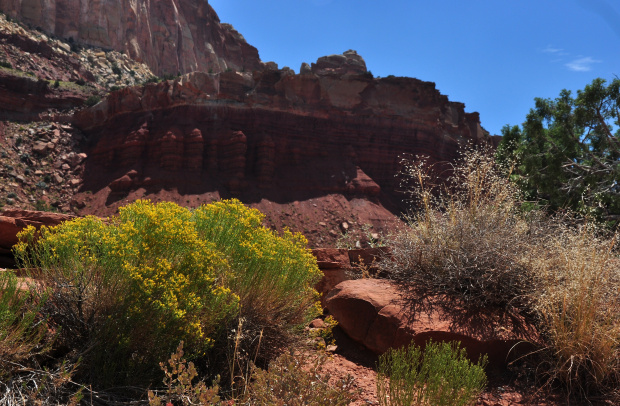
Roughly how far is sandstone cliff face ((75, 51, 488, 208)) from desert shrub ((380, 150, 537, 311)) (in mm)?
28761

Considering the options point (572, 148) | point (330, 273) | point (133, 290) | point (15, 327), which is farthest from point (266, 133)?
point (15, 327)

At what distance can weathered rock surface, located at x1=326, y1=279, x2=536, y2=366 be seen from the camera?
3.79 m

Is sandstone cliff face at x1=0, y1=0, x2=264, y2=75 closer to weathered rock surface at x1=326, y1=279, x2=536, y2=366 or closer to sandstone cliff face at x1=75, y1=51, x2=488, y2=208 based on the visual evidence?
sandstone cliff face at x1=75, y1=51, x2=488, y2=208

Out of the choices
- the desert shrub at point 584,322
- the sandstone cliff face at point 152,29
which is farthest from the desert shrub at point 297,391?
the sandstone cliff face at point 152,29

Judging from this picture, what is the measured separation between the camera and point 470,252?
437cm

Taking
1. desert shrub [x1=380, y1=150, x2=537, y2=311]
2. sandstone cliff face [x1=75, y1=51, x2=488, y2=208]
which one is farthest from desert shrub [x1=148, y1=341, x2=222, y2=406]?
sandstone cliff face [x1=75, y1=51, x2=488, y2=208]

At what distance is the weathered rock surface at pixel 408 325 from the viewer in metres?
3.79

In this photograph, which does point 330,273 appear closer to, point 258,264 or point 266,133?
point 258,264

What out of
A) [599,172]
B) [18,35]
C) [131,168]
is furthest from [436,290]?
[18,35]

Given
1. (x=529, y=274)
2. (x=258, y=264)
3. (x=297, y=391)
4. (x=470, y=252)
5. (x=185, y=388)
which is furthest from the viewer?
(x=470, y=252)

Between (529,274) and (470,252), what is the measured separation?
1.94ft

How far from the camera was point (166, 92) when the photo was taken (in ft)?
117

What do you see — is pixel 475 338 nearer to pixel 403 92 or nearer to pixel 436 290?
pixel 436 290

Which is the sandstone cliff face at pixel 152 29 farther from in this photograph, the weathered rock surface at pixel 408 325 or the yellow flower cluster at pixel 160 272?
the weathered rock surface at pixel 408 325
